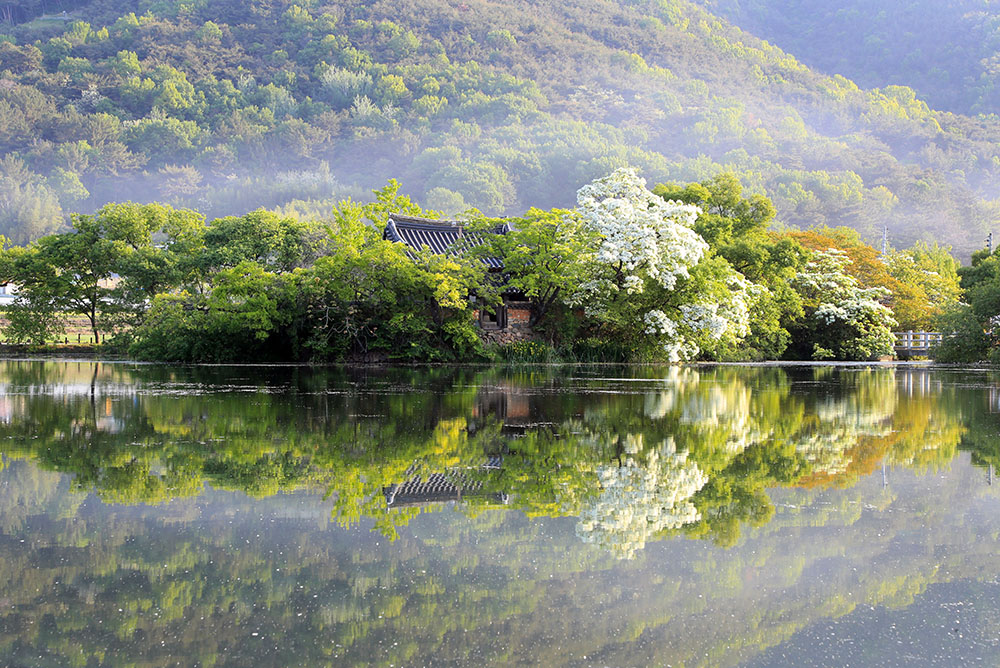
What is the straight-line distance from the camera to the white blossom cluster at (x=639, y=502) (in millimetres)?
5949

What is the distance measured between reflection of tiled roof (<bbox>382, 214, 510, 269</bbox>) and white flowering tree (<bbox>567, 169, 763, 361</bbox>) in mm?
5214

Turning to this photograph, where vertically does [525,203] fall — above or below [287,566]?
above

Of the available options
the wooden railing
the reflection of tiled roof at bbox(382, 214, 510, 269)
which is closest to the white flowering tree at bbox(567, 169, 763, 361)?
the reflection of tiled roof at bbox(382, 214, 510, 269)

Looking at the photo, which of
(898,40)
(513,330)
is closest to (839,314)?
(513,330)

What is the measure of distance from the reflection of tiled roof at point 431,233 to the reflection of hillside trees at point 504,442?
1762 centimetres

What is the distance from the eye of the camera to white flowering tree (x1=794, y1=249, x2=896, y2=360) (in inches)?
1496

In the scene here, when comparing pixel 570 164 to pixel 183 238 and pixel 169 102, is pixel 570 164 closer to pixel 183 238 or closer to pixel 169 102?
pixel 169 102

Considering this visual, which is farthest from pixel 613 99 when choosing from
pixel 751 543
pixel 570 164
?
pixel 751 543

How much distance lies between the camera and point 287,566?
528 centimetres

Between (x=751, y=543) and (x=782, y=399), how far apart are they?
11.6 meters

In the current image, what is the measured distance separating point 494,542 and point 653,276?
24.5 meters

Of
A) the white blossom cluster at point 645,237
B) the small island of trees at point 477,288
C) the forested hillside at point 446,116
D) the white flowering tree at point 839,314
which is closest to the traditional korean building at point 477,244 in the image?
the small island of trees at point 477,288

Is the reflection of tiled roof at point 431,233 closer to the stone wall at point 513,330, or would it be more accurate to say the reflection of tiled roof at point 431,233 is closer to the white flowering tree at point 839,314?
the stone wall at point 513,330

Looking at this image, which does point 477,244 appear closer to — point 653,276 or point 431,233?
point 431,233
